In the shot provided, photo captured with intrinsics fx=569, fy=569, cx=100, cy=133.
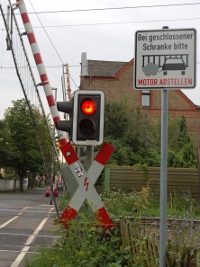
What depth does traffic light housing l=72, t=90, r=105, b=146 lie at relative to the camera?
7191mm

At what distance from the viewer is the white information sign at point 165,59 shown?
452cm

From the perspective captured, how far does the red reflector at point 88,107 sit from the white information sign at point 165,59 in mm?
2676

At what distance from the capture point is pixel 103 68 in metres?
53.8

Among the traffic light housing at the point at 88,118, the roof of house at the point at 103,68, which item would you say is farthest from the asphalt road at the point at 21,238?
the roof of house at the point at 103,68

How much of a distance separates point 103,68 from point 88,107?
46935mm

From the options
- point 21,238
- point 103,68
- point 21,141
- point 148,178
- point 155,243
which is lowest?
point 21,238

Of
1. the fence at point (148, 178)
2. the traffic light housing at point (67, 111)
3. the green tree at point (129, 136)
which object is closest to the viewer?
the traffic light housing at point (67, 111)

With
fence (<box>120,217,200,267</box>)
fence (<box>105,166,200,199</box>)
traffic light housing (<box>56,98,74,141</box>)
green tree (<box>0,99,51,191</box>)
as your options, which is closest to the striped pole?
traffic light housing (<box>56,98,74,141</box>)

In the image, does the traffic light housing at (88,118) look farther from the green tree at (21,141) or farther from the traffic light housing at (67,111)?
the green tree at (21,141)

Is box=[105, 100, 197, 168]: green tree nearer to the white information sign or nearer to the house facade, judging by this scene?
the house facade

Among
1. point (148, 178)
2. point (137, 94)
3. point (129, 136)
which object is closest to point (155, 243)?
point (148, 178)

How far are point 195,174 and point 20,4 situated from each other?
1571cm

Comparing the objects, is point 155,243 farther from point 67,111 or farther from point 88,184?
point 67,111

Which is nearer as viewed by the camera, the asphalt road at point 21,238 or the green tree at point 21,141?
the asphalt road at point 21,238
